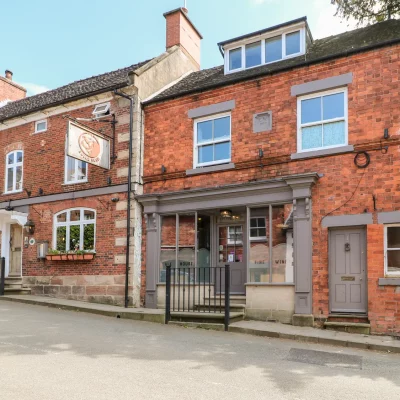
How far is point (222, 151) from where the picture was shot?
1227 centimetres

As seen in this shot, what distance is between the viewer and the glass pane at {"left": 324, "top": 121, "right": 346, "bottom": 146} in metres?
10.6

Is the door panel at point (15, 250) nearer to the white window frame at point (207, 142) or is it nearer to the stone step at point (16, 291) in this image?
the stone step at point (16, 291)

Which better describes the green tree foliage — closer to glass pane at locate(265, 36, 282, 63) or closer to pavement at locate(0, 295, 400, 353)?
glass pane at locate(265, 36, 282, 63)

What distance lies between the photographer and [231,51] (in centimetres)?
1393

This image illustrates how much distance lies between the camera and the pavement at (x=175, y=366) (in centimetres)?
546

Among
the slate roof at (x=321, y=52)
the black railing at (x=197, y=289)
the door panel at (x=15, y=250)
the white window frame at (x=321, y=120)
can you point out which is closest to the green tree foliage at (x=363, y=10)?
the slate roof at (x=321, y=52)

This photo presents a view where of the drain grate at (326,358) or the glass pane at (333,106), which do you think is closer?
the drain grate at (326,358)

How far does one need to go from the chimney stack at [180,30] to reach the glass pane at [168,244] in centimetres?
729

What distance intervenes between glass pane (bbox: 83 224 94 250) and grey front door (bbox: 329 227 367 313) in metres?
7.13

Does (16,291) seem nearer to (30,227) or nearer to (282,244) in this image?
(30,227)

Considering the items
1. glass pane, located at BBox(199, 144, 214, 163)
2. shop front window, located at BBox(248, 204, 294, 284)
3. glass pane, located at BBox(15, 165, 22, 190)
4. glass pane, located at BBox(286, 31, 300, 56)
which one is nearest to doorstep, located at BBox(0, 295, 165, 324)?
shop front window, located at BBox(248, 204, 294, 284)

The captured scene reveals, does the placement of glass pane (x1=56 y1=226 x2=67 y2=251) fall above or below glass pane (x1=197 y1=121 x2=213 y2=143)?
below

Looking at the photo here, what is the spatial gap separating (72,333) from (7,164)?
950 centimetres

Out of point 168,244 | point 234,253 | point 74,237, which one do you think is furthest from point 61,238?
point 234,253
